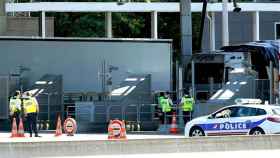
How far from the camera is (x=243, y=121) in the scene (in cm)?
2614

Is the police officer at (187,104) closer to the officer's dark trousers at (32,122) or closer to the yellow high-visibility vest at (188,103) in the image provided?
the yellow high-visibility vest at (188,103)

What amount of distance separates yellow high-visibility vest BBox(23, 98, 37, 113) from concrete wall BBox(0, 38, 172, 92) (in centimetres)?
600

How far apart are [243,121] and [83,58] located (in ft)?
37.0

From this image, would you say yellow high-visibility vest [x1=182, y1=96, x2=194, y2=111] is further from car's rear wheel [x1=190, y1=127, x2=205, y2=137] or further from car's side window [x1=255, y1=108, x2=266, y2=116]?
car's side window [x1=255, y1=108, x2=266, y2=116]

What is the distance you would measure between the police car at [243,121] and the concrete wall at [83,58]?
897cm

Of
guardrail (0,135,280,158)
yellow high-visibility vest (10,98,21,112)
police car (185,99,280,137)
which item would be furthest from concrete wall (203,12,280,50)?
guardrail (0,135,280,158)

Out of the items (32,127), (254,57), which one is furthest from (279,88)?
(32,127)

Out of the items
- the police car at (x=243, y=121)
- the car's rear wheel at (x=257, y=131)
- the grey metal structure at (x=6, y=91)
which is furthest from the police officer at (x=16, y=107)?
the car's rear wheel at (x=257, y=131)

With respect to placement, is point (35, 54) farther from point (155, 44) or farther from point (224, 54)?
point (224, 54)

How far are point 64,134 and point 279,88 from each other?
28.8 feet

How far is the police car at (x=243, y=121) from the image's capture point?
25.7 m

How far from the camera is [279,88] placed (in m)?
32.5

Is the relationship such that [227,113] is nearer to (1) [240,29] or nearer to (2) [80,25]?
(2) [80,25]

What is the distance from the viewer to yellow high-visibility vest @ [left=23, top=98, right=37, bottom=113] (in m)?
28.9
